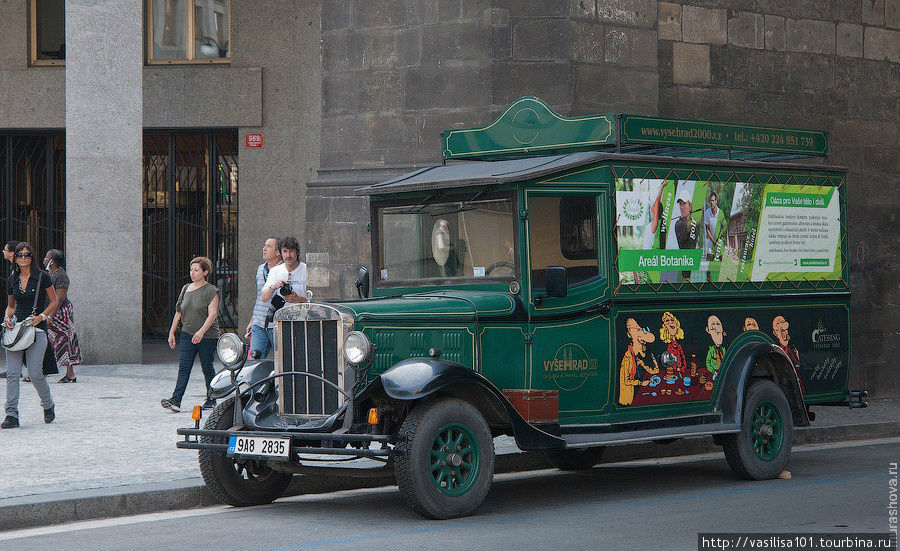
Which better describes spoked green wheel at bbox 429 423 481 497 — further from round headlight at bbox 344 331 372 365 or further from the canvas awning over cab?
the canvas awning over cab

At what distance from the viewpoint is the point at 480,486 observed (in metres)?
8.29

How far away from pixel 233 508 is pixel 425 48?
765cm

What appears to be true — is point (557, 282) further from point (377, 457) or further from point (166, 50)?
point (166, 50)

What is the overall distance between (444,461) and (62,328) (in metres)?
9.58

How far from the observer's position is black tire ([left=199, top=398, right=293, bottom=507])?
867 centimetres

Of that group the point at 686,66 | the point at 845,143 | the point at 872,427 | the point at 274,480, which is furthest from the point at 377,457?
the point at 845,143

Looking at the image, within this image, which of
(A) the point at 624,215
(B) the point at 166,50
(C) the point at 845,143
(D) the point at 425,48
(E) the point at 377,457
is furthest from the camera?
(B) the point at 166,50

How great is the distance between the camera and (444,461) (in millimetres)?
8125

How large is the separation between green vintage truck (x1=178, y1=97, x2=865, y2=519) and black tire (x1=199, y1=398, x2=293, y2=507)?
0.01m

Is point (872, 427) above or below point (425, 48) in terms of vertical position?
below

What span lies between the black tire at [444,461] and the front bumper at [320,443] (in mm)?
141

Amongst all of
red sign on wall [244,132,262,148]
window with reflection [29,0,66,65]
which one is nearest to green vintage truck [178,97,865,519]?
red sign on wall [244,132,262,148]

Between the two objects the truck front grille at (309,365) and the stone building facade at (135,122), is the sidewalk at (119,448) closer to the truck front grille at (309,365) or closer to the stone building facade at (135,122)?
the truck front grille at (309,365)

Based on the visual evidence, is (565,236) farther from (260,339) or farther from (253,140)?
(253,140)
